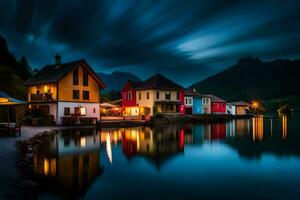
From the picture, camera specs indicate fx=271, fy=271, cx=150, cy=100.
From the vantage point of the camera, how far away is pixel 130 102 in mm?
61438

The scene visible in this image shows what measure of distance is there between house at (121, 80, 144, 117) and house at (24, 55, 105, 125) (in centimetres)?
1678

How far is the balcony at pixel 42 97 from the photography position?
123 feet

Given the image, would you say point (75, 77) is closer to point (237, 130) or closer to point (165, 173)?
point (237, 130)

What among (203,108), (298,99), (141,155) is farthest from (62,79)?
(298,99)

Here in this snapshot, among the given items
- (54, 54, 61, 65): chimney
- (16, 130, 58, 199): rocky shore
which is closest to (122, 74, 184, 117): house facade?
(54, 54, 61, 65): chimney

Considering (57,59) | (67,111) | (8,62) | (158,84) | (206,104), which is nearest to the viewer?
(67,111)

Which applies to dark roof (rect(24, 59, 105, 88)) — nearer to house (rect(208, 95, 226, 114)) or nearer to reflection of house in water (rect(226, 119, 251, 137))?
reflection of house in water (rect(226, 119, 251, 137))

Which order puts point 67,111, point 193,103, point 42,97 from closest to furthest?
point 67,111 → point 42,97 → point 193,103

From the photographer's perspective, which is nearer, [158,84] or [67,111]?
[67,111]

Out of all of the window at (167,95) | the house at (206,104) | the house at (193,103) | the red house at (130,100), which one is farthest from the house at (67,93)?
the house at (206,104)

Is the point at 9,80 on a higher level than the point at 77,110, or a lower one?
higher

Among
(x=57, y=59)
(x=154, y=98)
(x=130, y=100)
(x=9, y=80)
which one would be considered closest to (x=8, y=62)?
(x=57, y=59)

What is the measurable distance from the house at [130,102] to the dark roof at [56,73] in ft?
54.9

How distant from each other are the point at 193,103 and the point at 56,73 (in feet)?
122
